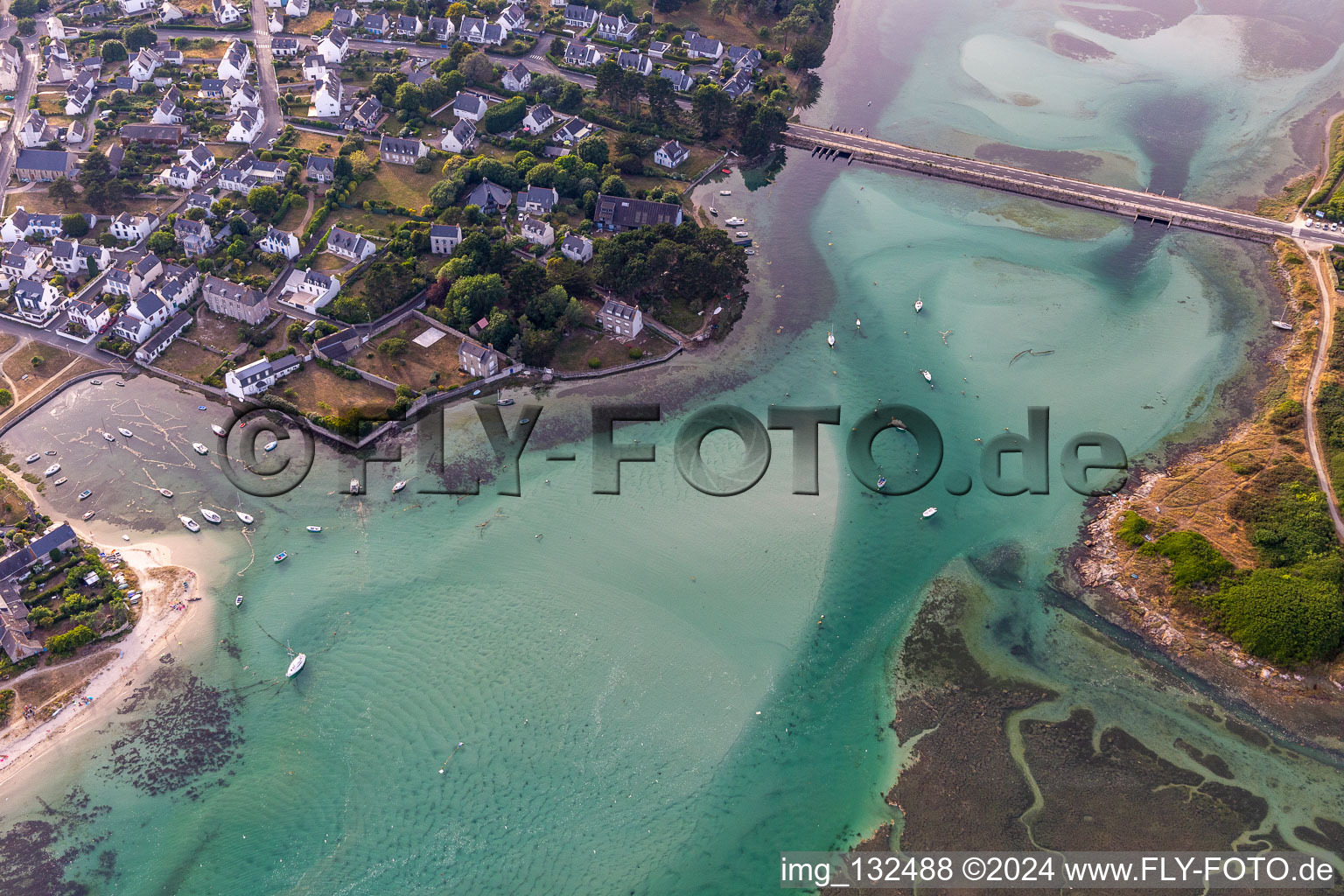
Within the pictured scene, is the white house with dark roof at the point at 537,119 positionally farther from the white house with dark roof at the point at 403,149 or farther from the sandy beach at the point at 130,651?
the sandy beach at the point at 130,651

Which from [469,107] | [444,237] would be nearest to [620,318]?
[444,237]

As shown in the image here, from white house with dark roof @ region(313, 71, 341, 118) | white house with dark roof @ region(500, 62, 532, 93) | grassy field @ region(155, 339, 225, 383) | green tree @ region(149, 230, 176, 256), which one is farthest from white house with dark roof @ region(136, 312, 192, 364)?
white house with dark roof @ region(500, 62, 532, 93)

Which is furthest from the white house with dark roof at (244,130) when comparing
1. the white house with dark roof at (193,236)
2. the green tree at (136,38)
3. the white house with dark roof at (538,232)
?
the white house with dark roof at (538,232)

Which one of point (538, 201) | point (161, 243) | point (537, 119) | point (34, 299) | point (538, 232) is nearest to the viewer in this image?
point (34, 299)

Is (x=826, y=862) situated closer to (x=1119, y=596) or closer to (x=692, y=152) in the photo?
(x=1119, y=596)

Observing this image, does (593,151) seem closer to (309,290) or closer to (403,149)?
(403,149)

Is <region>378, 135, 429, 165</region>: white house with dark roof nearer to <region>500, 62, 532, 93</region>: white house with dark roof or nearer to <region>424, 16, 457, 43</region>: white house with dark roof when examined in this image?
<region>500, 62, 532, 93</region>: white house with dark roof

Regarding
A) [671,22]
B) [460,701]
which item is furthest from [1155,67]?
[460,701]
